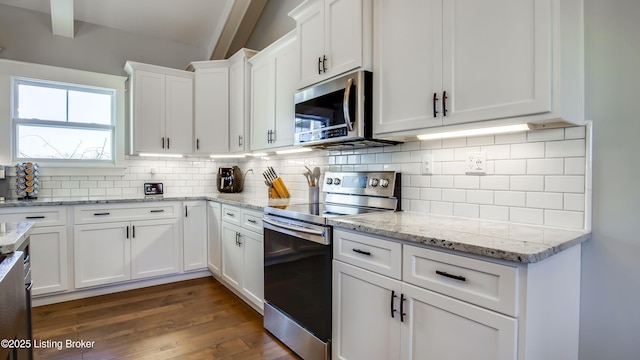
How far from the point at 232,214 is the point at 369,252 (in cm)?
171

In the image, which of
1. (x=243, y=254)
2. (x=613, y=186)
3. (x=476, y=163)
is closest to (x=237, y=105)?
(x=243, y=254)

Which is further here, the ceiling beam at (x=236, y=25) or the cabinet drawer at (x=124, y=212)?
the ceiling beam at (x=236, y=25)

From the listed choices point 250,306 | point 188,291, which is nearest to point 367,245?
point 250,306

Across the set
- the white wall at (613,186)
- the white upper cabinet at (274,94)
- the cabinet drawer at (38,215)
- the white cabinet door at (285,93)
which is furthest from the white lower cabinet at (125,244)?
the white wall at (613,186)

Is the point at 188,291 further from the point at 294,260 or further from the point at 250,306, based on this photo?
the point at 294,260

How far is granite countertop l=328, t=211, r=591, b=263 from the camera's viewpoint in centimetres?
107

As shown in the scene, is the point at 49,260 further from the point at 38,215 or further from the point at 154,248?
the point at 154,248

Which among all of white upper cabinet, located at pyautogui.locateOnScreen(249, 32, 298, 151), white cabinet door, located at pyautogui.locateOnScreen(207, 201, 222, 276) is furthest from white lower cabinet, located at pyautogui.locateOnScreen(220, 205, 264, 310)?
white upper cabinet, located at pyautogui.locateOnScreen(249, 32, 298, 151)

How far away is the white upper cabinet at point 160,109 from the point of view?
11.4 ft

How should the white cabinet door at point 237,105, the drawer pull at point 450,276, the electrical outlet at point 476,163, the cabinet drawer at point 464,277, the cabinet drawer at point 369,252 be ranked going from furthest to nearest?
the white cabinet door at point 237,105 → the electrical outlet at point 476,163 → the cabinet drawer at point 369,252 → the drawer pull at point 450,276 → the cabinet drawer at point 464,277

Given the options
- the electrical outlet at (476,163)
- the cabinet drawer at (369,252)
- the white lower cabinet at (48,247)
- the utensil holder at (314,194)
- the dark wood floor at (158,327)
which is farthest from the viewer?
the white lower cabinet at (48,247)

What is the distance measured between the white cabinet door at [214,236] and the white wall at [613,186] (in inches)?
110

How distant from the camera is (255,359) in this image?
78.2 inches

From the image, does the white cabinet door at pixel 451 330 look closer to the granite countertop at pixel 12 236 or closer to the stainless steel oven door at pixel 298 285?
the stainless steel oven door at pixel 298 285
